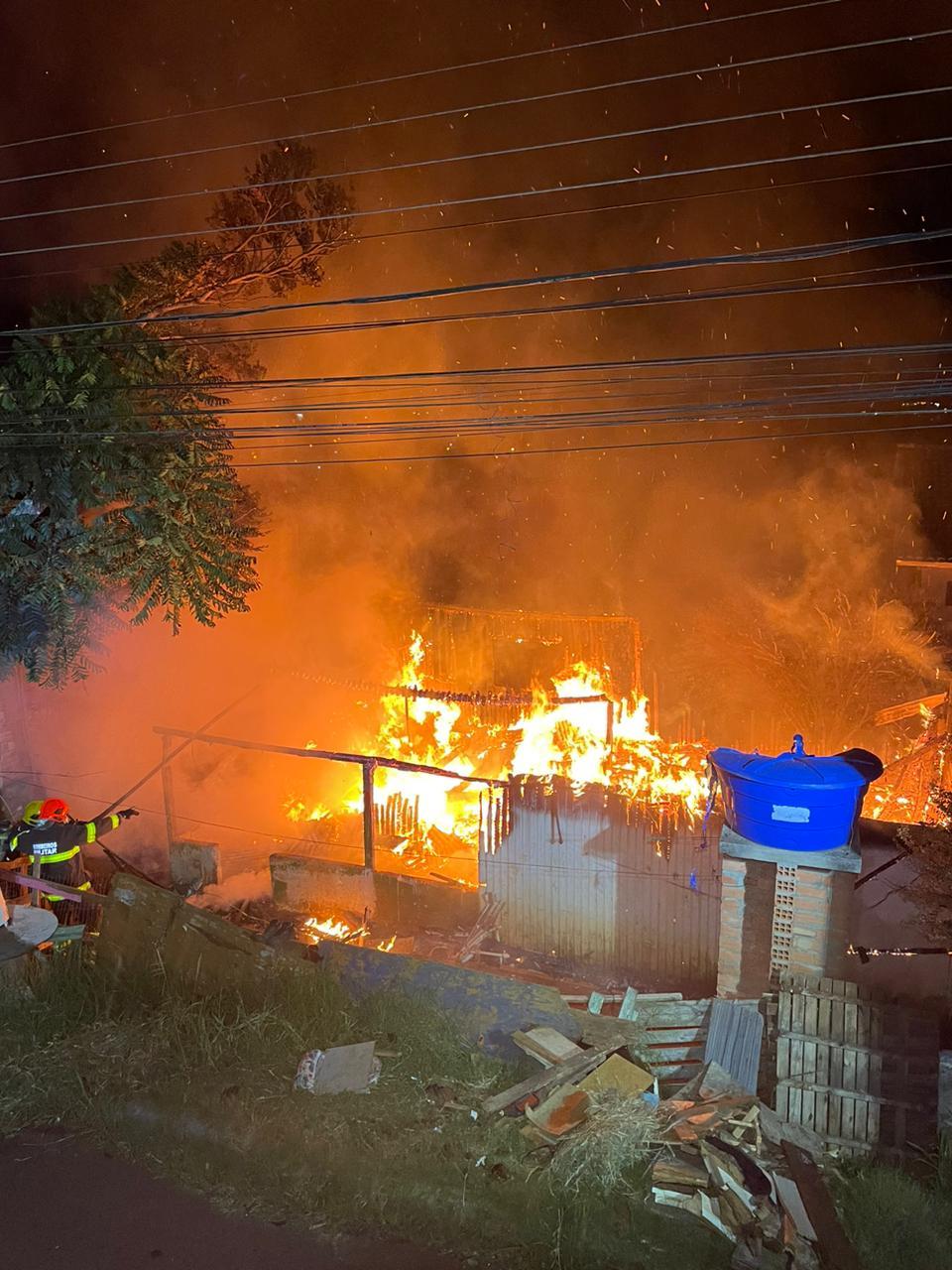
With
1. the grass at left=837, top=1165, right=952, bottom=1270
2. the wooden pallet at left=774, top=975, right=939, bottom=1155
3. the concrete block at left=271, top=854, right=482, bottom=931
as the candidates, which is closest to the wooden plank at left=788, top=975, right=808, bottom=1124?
the wooden pallet at left=774, top=975, right=939, bottom=1155

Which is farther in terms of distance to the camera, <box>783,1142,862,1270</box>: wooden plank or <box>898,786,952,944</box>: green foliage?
<box>898,786,952,944</box>: green foliage

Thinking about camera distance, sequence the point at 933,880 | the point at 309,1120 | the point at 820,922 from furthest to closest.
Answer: the point at 933,880 < the point at 820,922 < the point at 309,1120

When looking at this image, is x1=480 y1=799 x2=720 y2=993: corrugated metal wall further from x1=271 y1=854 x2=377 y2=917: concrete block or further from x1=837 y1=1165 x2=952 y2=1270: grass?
x1=837 y1=1165 x2=952 y2=1270: grass

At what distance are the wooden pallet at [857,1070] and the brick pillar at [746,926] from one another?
0.49m

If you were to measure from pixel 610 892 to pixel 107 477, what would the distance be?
6.89m

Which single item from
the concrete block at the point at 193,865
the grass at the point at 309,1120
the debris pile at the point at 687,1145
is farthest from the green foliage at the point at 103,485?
the debris pile at the point at 687,1145

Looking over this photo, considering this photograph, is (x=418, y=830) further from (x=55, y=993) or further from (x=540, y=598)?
(x=540, y=598)

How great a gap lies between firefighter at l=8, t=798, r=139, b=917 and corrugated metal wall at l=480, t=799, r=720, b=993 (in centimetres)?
397

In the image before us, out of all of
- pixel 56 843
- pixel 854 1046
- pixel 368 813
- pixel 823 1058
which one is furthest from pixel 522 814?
pixel 56 843

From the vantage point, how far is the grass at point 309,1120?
425 centimetres

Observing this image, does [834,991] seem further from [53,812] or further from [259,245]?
[259,245]

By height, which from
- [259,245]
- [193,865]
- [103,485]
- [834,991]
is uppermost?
[259,245]

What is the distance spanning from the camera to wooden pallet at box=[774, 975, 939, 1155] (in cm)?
504

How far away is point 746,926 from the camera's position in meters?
5.96
